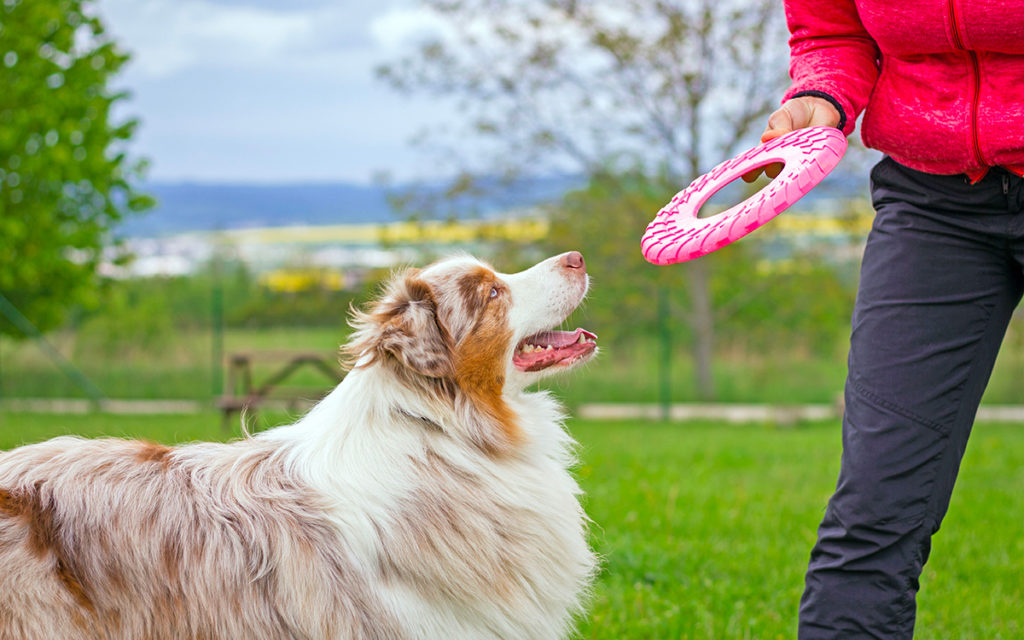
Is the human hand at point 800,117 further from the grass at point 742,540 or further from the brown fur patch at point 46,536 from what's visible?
the brown fur patch at point 46,536

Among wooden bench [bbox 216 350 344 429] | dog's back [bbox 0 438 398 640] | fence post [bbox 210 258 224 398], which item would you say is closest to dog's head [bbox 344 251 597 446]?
dog's back [bbox 0 438 398 640]

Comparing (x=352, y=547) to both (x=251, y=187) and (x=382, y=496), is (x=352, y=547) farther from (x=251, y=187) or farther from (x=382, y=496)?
(x=251, y=187)

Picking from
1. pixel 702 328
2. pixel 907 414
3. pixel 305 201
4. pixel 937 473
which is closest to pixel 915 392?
pixel 907 414

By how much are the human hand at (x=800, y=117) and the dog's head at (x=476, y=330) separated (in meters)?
1.01

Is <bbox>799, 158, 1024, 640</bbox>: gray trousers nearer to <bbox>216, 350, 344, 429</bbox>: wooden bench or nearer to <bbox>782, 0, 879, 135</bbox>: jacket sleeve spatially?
<bbox>782, 0, 879, 135</bbox>: jacket sleeve

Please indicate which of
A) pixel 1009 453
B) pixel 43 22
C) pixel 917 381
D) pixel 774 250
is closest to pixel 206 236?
pixel 43 22

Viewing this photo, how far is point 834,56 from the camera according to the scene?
271 cm

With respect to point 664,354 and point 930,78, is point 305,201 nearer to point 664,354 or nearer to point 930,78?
point 664,354

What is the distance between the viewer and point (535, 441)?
3312mm

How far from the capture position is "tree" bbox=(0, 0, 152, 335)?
14492 millimetres

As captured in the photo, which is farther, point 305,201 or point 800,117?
point 305,201

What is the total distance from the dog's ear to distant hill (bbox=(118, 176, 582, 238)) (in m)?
14.3

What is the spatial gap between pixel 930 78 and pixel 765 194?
49 centimetres

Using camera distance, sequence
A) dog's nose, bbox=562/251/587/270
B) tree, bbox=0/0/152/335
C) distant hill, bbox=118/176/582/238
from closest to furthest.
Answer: dog's nose, bbox=562/251/587/270, tree, bbox=0/0/152/335, distant hill, bbox=118/176/582/238
